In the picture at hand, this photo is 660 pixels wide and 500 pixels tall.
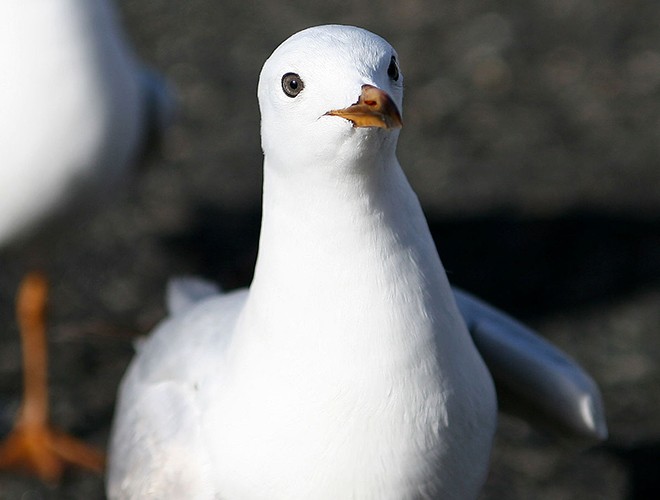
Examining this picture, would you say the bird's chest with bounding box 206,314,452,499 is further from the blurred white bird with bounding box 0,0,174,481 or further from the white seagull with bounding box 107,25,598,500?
the blurred white bird with bounding box 0,0,174,481

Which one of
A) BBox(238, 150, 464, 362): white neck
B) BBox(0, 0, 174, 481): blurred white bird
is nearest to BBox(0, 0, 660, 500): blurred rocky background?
BBox(0, 0, 174, 481): blurred white bird

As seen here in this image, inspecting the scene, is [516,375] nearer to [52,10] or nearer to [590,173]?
[52,10]

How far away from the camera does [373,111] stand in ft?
5.35

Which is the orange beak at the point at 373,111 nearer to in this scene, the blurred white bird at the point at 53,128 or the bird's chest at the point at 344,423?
the bird's chest at the point at 344,423

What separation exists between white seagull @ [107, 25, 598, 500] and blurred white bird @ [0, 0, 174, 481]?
45.1 inches

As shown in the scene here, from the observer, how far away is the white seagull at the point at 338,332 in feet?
5.72

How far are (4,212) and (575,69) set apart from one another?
2605 mm

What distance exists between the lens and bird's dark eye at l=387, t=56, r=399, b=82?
5.82 feet

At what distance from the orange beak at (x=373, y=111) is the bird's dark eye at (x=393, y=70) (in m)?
0.12

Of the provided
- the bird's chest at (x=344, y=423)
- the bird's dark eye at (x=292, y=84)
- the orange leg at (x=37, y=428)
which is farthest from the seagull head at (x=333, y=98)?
the orange leg at (x=37, y=428)

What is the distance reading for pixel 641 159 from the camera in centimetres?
412

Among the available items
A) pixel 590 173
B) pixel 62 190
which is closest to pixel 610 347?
pixel 590 173

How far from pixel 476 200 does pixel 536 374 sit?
1.77 metres

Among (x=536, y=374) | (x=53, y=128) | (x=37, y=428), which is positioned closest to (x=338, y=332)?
(x=536, y=374)
